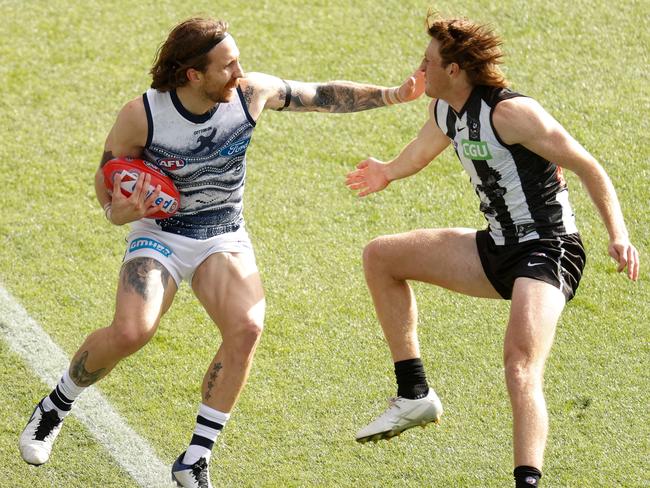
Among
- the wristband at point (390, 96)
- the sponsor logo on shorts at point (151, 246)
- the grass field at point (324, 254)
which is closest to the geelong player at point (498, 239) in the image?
the wristband at point (390, 96)

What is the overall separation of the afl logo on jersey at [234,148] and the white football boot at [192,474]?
5.42 ft

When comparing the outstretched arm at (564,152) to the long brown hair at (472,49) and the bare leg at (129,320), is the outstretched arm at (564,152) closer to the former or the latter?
the long brown hair at (472,49)

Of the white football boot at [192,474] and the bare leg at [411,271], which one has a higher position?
the bare leg at [411,271]

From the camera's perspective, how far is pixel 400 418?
21.0 ft

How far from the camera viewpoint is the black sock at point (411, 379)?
254 inches

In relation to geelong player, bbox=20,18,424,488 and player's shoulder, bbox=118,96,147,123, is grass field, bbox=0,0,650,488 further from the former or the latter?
player's shoulder, bbox=118,96,147,123

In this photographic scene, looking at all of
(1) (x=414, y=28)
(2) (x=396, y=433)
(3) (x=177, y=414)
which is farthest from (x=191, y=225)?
(1) (x=414, y=28)

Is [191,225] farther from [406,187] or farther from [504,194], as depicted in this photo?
[406,187]

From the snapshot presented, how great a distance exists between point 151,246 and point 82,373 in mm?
772

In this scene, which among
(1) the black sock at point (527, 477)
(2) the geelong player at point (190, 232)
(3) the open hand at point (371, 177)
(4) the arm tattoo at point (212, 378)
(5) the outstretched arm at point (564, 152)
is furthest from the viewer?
(3) the open hand at point (371, 177)

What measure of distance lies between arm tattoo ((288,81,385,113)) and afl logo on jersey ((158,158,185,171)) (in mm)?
931

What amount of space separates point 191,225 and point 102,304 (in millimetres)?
1555

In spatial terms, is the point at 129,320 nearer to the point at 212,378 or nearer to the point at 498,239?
the point at 212,378

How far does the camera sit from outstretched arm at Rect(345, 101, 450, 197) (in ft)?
21.9
